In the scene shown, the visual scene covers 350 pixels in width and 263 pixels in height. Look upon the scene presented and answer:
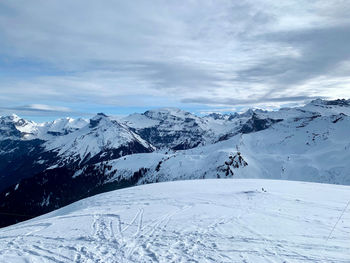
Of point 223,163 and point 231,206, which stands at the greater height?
point 231,206

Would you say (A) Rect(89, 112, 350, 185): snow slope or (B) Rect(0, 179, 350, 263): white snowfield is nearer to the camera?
(B) Rect(0, 179, 350, 263): white snowfield

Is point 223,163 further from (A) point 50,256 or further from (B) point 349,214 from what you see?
(A) point 50,256

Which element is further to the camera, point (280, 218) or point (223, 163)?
point (223, 163)

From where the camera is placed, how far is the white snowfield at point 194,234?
1121cm

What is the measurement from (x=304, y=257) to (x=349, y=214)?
9048mm

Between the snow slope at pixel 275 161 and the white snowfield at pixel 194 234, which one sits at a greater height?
the white snowfield at pixel 194 234

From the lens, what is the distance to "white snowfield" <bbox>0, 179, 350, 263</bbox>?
1121 centimetres

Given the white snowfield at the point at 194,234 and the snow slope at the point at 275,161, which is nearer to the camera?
the white snowfield at the point at 194,234

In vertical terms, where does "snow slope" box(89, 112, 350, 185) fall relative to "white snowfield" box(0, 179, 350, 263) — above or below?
below

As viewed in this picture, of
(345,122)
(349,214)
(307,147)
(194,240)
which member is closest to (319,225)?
(349,214)

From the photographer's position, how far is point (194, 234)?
13453 millimetres

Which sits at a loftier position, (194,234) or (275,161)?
(194,234)

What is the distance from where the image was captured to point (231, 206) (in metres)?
19.2

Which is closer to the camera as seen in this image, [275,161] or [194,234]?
[194,234]
